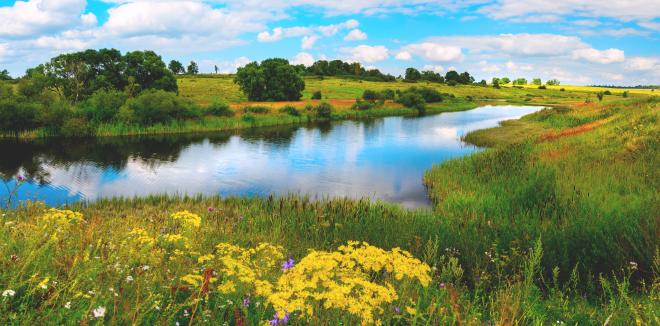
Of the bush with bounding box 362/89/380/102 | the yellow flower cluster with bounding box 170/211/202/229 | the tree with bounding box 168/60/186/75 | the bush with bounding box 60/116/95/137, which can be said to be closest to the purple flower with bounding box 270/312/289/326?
the yellow flower cluster with bounding box 170/211/202/229

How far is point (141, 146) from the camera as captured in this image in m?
34.4

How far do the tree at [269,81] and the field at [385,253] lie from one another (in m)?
51.7

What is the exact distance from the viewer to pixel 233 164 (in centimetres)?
2780

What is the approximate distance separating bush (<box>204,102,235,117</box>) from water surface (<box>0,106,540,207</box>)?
7.98 metres

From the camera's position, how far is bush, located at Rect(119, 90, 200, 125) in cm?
4144

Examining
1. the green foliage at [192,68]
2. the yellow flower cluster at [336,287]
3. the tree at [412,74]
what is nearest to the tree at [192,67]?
the green foliage at [192,68]

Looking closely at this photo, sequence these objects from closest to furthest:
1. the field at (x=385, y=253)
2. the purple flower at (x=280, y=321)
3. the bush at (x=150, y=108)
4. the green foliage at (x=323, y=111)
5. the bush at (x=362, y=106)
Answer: the purple flower at (x=280, y=321), the field at (x=385, y=253), the bush at (x=150, y=108), the green foliage at (x=323, y=111), the bush at (x=362, y=106)

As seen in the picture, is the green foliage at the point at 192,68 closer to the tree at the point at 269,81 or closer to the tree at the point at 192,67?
the tree at the point at 192,67

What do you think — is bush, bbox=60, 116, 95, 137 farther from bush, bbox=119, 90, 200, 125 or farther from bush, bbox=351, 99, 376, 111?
bush, bbox=351, 99, 376, 111

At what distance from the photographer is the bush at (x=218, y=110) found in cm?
4934

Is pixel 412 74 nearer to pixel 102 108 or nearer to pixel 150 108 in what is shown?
pixel 150 108

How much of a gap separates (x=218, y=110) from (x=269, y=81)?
24.2 meters

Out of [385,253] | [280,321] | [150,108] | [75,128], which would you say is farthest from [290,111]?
[280,321]

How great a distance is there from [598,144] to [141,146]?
3083 centimetres
